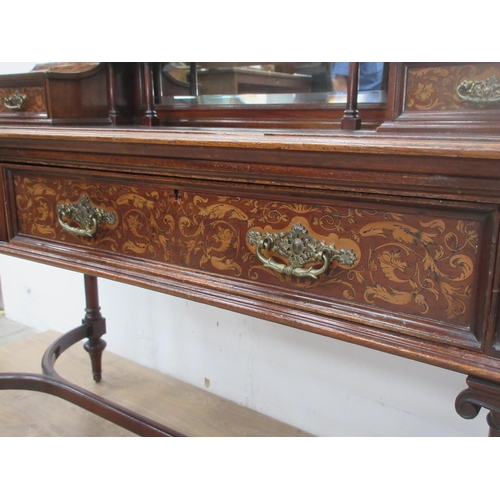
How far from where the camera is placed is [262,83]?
1063mm

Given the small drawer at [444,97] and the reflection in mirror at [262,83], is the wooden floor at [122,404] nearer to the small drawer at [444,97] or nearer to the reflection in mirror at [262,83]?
the reflection in mirror at [262,83]

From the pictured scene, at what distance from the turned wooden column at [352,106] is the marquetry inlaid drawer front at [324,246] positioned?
29cm

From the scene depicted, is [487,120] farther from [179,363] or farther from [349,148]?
[179,363]

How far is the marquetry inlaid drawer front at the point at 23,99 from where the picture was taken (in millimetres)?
996

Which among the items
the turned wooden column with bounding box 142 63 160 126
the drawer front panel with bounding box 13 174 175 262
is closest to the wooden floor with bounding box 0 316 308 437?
the drawer front panel with bounding box 13 174 175 262

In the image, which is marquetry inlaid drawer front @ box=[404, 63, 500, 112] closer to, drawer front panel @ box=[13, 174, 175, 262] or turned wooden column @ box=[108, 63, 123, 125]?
drawer front panel @ box=[13, 174, 175, 262]

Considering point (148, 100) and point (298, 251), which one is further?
point (148, 100)

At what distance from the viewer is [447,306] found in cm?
55

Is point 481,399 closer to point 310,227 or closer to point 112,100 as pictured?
point 310,227

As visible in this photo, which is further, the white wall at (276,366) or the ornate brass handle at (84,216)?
the white wall at (276,366)

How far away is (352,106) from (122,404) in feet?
3.69

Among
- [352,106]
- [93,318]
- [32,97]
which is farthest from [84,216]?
[93,318]

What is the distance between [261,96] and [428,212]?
2.02ft

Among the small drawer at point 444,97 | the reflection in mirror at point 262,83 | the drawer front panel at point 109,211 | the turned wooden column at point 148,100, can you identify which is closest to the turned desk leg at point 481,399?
the small drawer at point 444,97
